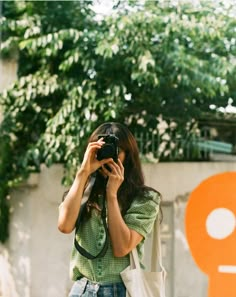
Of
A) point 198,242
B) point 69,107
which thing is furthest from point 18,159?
point 198,242

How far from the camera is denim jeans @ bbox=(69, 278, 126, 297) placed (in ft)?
4.33

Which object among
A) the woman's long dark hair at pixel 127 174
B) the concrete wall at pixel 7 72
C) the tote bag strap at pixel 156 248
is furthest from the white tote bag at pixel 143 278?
the concrete wall at pixel 7 72

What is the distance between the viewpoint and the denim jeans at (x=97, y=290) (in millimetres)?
1320

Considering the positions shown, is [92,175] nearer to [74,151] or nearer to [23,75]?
[74,151]

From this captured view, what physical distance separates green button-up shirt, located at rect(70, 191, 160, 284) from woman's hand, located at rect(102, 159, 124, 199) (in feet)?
0.27

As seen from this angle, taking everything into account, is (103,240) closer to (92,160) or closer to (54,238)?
(92,160)

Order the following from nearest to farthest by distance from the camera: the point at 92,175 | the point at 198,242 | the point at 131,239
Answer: the point at 131,239 < the point at 92,175 < the point at 198,242

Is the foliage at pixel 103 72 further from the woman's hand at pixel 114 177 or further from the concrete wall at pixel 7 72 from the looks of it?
the woman's hand at pixel 114 177

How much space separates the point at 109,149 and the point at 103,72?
1650 millimetres

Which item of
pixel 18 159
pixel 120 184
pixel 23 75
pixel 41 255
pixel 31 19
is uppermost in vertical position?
pixel 31 19

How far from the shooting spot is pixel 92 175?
1444mm

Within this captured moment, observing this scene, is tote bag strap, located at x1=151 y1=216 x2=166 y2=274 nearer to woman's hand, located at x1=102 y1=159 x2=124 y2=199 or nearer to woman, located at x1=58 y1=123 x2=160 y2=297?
woman, located at x1=58 y1=123 x2=160 y2=297

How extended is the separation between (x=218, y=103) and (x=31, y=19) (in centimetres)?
111

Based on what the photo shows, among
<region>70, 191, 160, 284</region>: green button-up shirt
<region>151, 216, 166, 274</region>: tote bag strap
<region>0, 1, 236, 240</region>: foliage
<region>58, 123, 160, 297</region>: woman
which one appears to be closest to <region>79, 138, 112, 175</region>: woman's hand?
<region>58, 123, 160, 297</region>: woman
